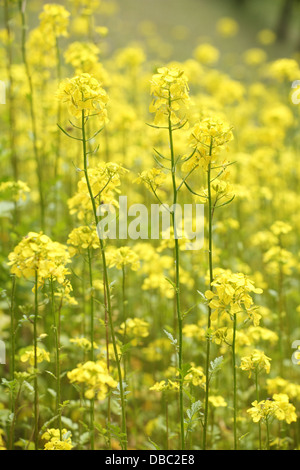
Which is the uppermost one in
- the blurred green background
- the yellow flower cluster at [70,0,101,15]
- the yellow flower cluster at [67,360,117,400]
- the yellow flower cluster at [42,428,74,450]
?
the blurred green background

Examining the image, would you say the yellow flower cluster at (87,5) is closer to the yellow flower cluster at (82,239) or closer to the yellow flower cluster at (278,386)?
the yellow flower cluster at (82,239)

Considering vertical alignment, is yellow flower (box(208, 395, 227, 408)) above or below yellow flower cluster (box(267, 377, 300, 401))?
below

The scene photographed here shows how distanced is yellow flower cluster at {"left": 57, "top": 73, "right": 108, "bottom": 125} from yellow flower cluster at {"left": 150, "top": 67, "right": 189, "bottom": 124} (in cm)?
24

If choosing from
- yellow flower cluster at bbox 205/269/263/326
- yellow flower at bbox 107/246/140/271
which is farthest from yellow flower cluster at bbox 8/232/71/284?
yellow flower cluster at bbox 205/269/263/326

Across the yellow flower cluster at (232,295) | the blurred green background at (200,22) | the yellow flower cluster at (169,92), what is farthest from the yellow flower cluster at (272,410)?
the blurred green background at (200,22)

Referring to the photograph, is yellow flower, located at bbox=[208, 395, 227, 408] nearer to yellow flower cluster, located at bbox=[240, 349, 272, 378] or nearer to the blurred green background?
yellow flower cluster, located at bbox=[240, 349, 272, 378]

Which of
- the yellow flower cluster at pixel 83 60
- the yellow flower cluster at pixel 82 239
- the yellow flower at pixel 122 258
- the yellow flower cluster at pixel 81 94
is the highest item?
the yellow flower cluster at pixel 83 60

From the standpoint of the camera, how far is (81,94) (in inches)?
83.7

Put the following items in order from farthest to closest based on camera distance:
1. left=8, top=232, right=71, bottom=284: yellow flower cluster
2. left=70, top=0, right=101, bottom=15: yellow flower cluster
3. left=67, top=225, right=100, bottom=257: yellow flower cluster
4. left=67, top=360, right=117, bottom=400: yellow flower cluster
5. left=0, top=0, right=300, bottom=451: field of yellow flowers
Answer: left=70, top=0, right=101, bottom=15: yellow flower cluster → left=67, top=225, right=100, bottom=257: yellow flower cluster → left=0, top=0, right=300, bottom=451: field of yellow flowers → left=8, top=232, right=71, bottom=284: yellow flower cluster → left=67, top=360, right=117, bottom=400: yellow flower cluster

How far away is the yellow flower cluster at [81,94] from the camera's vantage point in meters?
2.13

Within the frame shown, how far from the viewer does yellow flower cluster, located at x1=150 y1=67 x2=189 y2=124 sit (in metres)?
2.13
